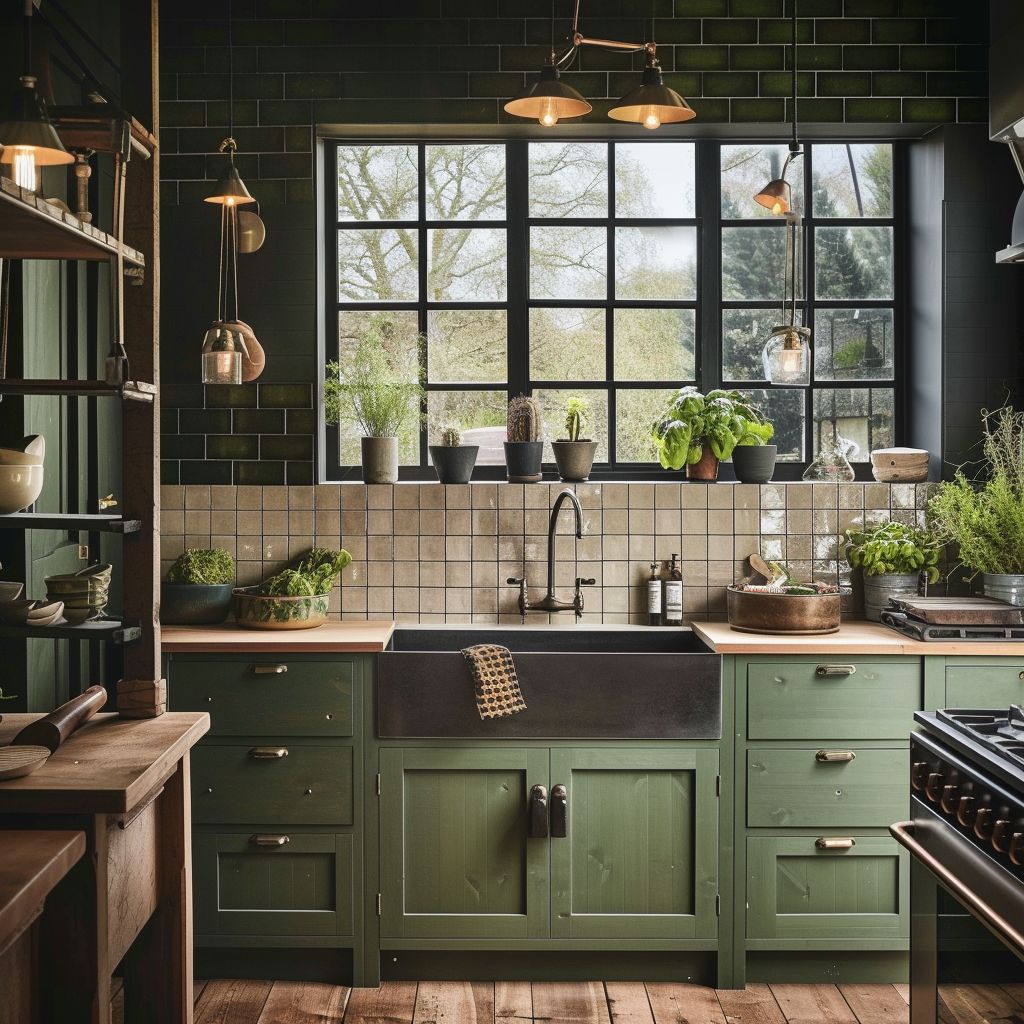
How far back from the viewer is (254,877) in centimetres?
342

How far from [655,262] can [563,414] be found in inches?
27.3

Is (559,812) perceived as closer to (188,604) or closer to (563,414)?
(188,604)

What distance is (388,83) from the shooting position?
3.97 metres

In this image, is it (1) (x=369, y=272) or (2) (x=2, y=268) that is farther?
(1) (x=369, y=272)

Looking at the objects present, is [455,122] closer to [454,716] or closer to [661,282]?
[661,282]

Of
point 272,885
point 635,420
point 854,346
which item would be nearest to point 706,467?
point 635,420

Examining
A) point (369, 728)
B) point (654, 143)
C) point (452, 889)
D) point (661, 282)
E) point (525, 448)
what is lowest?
point (452, 889)

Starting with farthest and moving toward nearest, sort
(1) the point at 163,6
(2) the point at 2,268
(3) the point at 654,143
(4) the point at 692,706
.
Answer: (3) the point at 654,143, (1) the point at 163,6, (4) the point at 692,706, (2) the point at 2,268

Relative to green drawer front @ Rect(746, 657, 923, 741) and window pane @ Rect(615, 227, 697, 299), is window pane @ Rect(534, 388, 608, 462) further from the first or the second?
green drawer front @ Rect(746, 657, 923, 741)

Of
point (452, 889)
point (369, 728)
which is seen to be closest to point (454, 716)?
point (369, 728)

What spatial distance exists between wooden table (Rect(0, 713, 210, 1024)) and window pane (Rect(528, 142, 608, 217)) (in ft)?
8.34

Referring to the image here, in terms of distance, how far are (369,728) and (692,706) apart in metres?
1.01

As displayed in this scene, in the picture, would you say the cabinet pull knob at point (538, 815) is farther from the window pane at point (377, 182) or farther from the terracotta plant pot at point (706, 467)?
the window pane at point (377, 182)

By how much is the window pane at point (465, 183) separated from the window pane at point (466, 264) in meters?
0.07
